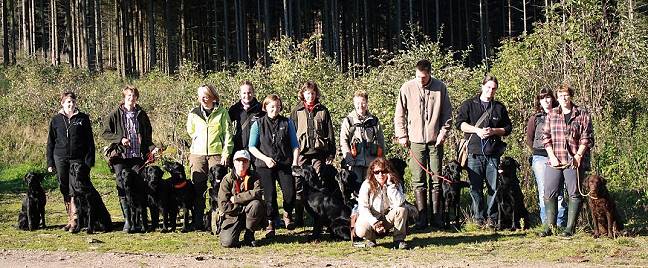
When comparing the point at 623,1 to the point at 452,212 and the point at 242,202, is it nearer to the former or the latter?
the point at 452,212

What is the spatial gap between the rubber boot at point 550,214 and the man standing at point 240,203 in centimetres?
317

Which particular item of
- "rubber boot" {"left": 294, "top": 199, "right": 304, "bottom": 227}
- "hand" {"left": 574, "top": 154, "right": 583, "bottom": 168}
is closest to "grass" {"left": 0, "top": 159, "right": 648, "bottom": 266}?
"rubber boot" {"left": 294, "top": 199, "right": 304, "bottom": 227}

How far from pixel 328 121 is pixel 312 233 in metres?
1.39

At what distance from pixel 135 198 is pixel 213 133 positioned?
127cm

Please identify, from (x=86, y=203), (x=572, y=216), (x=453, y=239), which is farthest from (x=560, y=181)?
(x=86, y=203)

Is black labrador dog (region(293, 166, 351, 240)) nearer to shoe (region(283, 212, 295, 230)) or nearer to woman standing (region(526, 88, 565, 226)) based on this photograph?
shoe (region(283, 212, 295, 230))

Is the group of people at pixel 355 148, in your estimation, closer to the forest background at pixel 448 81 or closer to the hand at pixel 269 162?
the hand at pixel 269 162

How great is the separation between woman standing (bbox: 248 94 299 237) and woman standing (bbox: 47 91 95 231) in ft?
7.30

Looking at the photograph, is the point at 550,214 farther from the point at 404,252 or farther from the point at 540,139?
the point at 404,252

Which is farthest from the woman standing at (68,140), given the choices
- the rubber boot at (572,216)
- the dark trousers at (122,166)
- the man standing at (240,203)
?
the rubber boot at (572,216)

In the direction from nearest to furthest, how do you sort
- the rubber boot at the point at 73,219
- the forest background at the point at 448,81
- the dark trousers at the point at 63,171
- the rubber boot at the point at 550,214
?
the rubber boot at the point at 550,214, the dark trousers at the point at 63,171, the rubber boot at the point at 73,219, the forest background at the point at 448,81

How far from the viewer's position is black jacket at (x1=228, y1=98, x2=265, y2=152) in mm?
9008

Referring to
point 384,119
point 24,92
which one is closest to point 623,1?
point 384,119

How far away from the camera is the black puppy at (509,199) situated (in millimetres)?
8602
